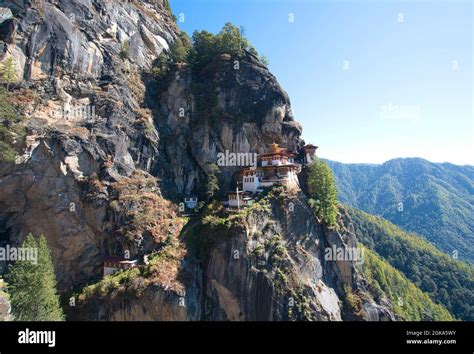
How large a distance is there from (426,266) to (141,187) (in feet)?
360

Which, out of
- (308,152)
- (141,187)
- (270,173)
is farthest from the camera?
(308,152)

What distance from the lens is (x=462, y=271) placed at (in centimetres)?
10462

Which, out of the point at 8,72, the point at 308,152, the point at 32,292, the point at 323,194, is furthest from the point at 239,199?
the point at 8,72

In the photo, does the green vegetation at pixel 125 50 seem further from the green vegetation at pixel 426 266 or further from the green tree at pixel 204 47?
the green vegetation at pixel 426 266

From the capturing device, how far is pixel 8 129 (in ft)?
105

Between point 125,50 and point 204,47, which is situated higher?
point 204,47

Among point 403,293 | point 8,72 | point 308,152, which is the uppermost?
point 8,72

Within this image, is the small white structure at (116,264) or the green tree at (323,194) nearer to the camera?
the small white structure at (116,264)

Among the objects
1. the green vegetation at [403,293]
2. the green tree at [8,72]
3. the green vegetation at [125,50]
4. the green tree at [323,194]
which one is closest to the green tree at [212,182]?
the green tree at [323,194]

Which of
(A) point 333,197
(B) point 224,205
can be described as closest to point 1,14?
(B) point 224,205

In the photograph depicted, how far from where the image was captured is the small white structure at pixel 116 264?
3191cm

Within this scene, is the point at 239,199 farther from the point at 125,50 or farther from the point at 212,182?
the point at 125,50

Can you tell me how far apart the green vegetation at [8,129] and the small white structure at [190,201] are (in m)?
19.8
